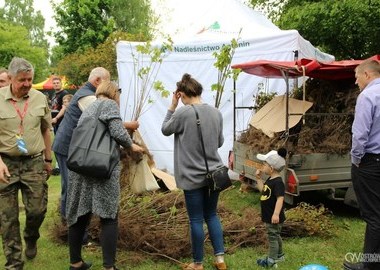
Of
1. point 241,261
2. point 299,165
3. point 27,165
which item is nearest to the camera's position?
point 27,165

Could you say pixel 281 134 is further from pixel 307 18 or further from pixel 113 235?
pixel 307 18

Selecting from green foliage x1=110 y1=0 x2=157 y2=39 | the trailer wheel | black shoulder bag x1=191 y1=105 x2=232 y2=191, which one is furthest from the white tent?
green foliage x1=110 y1=0 x2=157 y2=39

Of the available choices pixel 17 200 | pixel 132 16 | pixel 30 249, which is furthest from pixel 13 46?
pixel 17 200

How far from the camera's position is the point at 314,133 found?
6.09m

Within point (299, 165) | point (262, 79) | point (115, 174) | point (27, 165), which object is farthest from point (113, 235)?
point (262, 79)

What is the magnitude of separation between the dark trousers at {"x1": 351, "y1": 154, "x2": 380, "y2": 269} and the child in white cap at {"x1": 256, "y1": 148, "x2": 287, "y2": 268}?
0.73m

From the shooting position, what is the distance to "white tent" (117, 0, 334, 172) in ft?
26.5

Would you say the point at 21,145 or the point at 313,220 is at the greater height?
the point at 21,145

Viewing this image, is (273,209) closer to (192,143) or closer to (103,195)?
(192,143)

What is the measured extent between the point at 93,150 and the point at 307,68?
3.26 m

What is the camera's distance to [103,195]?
3.55 m

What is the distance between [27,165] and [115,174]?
0.91 m

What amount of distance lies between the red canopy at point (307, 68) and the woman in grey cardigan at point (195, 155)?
210 cm

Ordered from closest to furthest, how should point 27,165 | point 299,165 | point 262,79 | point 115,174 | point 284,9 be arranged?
point 115,174, point 27,165, point 299,165, point 262,79, point 284,9
